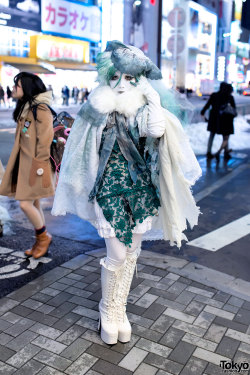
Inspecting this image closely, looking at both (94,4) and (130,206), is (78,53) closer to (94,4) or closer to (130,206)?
(94,4)

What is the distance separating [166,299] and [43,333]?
1.04 meters

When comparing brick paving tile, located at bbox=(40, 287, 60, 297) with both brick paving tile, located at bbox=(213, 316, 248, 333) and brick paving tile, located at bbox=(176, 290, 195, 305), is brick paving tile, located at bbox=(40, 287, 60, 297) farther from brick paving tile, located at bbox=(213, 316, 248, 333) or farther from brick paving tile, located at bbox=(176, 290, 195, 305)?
brick paving tile, located at bbox=(213, 316, 248, 333)

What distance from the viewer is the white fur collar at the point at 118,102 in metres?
2.61

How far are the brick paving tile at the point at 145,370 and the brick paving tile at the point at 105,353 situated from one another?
5.8 inches

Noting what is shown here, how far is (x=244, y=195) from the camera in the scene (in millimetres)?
7020

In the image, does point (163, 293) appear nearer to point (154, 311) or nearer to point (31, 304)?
point (154, 311)

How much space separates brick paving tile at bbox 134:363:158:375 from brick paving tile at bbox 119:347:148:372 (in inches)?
1.0

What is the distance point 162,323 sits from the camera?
3064 mm

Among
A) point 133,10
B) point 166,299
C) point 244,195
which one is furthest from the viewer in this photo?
point 133,10

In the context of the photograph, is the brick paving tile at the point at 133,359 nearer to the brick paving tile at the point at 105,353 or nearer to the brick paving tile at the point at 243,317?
the brick paving tile at the point at 105,353

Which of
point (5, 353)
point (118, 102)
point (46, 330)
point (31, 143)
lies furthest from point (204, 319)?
point (31, 143)

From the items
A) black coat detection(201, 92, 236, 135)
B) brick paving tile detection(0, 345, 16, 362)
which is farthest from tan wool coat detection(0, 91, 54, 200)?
black coat detection(201, 92, 236, 135)

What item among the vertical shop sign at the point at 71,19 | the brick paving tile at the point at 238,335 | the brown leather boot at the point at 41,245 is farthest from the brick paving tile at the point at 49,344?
the vertical shop sign at the point at 71,19

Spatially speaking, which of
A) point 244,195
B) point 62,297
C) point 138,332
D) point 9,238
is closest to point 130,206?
point 138,332
